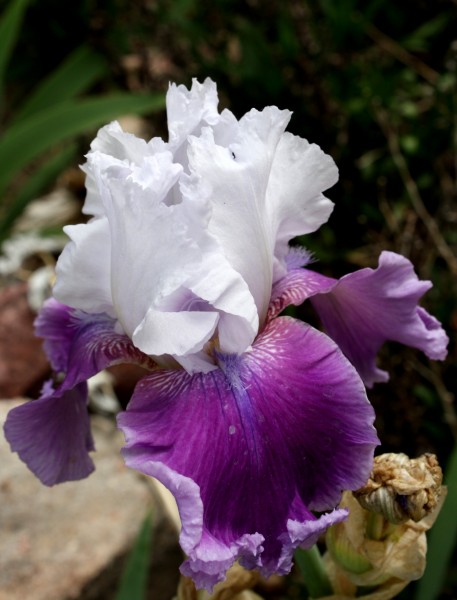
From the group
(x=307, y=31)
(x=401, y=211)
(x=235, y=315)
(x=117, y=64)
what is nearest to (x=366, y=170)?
(x=401, y=211)

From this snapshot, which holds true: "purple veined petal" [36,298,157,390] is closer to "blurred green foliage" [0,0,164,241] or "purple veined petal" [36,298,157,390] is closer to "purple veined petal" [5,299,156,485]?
"purple veined petal" [5,299,156,485]

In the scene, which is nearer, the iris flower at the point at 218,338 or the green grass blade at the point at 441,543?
the iris flower at the point at 218,338

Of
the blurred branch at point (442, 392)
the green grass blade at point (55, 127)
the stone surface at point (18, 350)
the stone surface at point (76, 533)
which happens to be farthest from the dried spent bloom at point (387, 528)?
the green grass blade at point (55, 127)

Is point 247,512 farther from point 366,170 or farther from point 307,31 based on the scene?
point 307,31

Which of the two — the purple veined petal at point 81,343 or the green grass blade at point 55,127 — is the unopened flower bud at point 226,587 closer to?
the purple veined petal at point 81,343

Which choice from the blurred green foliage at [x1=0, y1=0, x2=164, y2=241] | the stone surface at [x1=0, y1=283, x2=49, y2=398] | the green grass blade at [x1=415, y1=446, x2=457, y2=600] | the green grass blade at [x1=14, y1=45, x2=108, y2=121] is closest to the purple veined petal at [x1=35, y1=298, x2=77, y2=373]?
the green grass blade at [x1=415, y1=446, x2=457, y2=600]

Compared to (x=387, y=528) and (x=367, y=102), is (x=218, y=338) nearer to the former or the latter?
(x=387, y=528)

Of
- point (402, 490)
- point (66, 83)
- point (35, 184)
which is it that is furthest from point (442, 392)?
point (66, 83)
